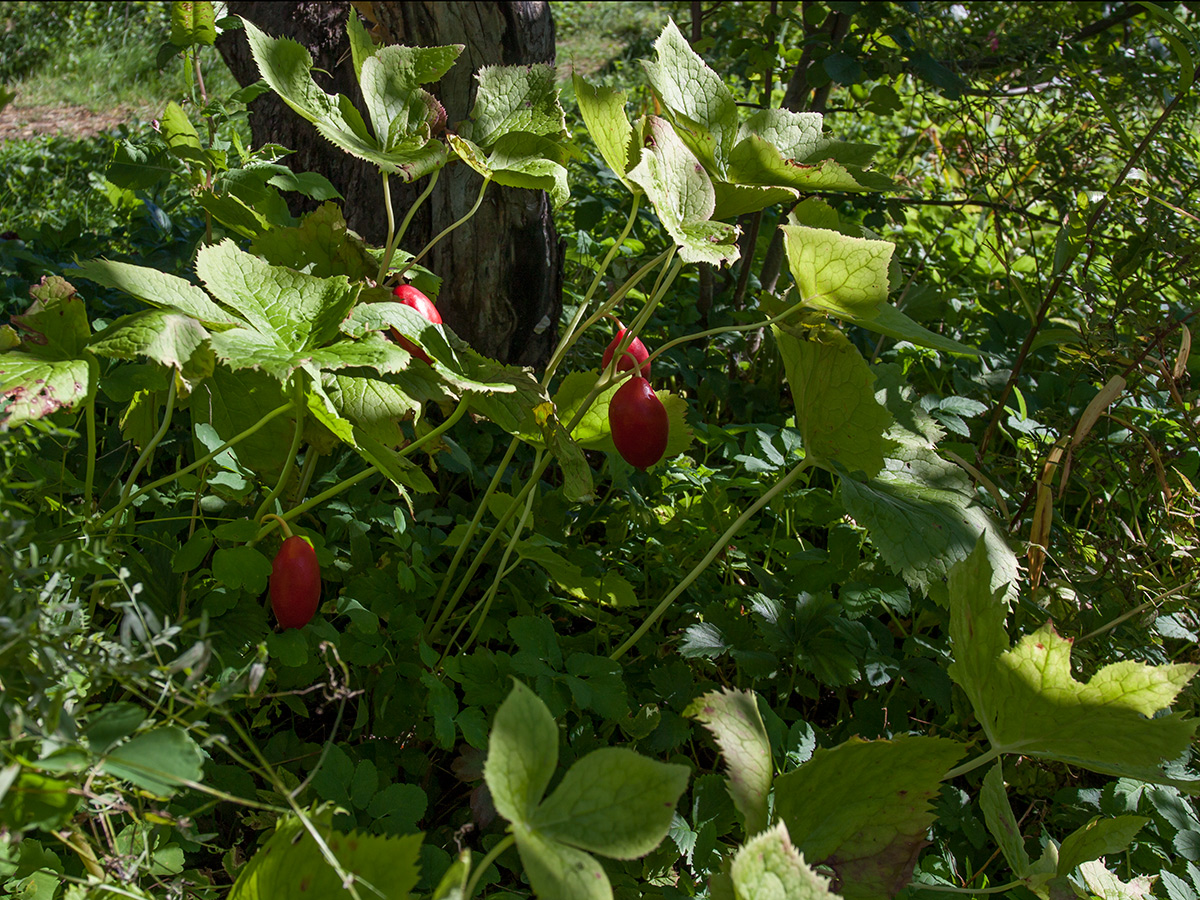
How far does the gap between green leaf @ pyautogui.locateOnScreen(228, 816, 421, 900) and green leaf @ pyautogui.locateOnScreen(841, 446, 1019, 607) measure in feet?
2.14

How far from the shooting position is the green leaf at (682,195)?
2.94ft

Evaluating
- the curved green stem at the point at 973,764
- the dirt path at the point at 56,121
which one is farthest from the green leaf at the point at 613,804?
the dirt path at the point at 56,121

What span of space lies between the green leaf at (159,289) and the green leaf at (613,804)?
1.92 ft

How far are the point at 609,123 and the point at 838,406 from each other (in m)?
0.44

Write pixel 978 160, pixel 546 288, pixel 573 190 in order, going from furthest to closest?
pixel 573 190, pixel 978 160, pixel 546 288

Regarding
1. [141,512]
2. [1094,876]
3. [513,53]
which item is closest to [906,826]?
[1094,876]

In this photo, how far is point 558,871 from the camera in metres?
0.64

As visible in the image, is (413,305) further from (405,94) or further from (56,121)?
(56,121)

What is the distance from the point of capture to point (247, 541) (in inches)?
45.1

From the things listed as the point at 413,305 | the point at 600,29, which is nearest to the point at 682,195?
the point at 413,305

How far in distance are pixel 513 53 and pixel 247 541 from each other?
112cm

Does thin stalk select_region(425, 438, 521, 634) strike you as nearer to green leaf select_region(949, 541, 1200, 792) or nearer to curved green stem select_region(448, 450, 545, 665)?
curved green stem select_region(448, 450, 545, 665)

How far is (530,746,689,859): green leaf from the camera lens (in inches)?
26.7

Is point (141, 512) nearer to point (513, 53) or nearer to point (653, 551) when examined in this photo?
point (653, 551)
